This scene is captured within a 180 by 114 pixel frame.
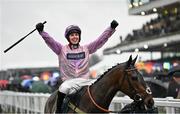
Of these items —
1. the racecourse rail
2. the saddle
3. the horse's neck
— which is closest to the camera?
the horse's neck

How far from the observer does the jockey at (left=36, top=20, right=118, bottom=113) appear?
733 centimetres

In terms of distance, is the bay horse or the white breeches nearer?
the bay horse

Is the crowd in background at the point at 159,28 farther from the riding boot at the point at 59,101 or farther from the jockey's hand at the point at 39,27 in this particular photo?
the riding boot at the point at 59,101

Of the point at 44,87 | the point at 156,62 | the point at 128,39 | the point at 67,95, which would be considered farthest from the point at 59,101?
the point at 128,39

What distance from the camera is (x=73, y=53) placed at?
736 cm

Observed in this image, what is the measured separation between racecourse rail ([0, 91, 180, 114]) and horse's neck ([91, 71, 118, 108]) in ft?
7.36

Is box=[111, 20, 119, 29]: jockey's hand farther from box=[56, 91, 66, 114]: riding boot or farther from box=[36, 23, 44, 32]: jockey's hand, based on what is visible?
box=[56, 91, 66, 114]: riding boot

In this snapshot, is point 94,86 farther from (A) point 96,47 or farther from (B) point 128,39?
(B) point 128,39

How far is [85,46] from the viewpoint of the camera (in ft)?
24.8

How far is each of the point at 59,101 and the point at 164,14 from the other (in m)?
31.3

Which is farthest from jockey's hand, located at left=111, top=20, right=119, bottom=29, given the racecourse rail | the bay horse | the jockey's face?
the racecourse rail

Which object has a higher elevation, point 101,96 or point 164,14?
point 164,14

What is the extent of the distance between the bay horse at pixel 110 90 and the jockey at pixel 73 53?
335mm

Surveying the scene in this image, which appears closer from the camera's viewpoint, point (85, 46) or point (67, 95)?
point (67, 95)
